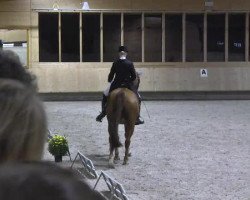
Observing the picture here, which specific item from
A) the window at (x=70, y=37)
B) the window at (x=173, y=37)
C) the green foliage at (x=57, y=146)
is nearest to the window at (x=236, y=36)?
the window at (x=173, y=37)

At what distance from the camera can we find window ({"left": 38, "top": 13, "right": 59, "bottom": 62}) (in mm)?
27203

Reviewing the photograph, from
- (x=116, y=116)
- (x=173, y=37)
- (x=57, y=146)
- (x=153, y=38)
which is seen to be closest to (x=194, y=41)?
(x=173, y=37)

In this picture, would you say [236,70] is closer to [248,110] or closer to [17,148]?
[248,110]

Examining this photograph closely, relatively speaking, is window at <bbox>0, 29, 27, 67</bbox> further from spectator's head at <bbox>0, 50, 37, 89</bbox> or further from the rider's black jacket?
spectator's head at <bbox>0, 50, 37, 89</bbox>

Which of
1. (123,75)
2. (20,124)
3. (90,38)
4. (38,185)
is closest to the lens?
(38,185)

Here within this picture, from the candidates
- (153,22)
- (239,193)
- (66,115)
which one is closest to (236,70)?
(153,22)

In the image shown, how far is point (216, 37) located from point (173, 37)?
6.39ft

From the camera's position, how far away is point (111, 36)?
90.4ft

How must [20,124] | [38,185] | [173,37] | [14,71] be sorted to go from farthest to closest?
[173,37]
[14,71]
[20,124]
[38,185]

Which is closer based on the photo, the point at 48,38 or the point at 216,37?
the point at 48,38

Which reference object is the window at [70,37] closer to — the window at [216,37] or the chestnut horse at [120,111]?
the window at [216,37]

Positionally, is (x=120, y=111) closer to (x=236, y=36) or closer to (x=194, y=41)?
(x=194, y=41)

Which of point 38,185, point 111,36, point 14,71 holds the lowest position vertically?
point 38,185

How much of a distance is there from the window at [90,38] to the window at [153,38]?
85.8 inches
